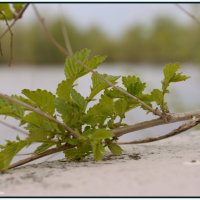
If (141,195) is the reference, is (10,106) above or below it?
above

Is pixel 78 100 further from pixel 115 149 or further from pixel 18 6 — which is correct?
pixel 18 6

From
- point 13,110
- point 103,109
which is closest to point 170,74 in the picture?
point 103,109

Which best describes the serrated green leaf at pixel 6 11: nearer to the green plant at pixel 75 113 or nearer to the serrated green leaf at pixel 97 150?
the green plant at pixel 75 113

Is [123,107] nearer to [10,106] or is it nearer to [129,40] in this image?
[10,106]

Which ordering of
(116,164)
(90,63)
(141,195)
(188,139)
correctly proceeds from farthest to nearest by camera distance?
(188,139)
(90,63)
(116,164)
(141,195)

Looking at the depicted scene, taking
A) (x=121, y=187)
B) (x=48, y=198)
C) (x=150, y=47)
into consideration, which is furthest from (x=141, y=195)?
(x=150, y=47)

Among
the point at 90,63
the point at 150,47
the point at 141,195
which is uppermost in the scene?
the point at 150,47

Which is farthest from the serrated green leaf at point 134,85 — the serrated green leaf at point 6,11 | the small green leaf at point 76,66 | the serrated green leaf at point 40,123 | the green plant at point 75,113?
the serrated green leaf at point 6,11
